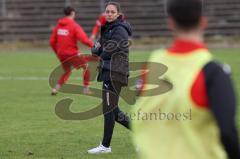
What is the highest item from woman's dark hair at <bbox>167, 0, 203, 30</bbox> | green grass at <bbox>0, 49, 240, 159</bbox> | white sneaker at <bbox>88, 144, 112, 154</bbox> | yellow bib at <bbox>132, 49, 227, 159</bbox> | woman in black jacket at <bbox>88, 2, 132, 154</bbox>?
woman's dark hair at <bbox>167, 0, 203, 30</bbox>

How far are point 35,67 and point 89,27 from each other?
12361 millimetres

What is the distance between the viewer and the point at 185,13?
12.2 feet

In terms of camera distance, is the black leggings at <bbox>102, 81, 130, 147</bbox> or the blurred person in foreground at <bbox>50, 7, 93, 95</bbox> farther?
the blurred person in foreground at <bbox>50, 7, 93, 95</bbox>

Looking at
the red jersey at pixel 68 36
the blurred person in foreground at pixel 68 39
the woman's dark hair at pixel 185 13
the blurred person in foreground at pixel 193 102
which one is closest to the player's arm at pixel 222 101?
the blurred person in foreground at pixel 193 102

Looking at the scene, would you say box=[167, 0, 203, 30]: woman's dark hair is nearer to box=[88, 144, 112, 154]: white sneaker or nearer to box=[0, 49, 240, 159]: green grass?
box=[0, 49, 240, 159]: green grass

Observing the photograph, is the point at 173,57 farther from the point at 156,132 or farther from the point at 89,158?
the point at 89,158

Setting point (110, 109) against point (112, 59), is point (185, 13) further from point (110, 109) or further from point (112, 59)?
point (110, 109)

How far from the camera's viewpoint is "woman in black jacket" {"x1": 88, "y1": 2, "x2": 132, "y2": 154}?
30.1 feet

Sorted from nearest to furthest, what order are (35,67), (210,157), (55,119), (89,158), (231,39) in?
(210,157) → (89,158) → (55,119) → (35,67) → (231,39)

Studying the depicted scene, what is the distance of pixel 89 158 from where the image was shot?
9.16m

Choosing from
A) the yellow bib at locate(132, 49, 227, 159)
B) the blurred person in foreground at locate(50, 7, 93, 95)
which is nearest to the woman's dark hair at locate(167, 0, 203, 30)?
the yellow bib at locate(132, 49, 227, 159)

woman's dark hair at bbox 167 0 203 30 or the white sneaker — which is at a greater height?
woman's dark hair at bbox 167 0 203 30

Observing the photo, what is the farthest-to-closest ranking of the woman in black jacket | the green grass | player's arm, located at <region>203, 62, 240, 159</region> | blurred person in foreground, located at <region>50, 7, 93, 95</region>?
blurred person in foreground, located at <region>50, 7, 93, 95</region>, the green grass, the woman in black jacket, player's arm, located at <region>203, 62, 240, 159</region>

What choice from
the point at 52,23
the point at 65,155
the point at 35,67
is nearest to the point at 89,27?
the point at 52,23
